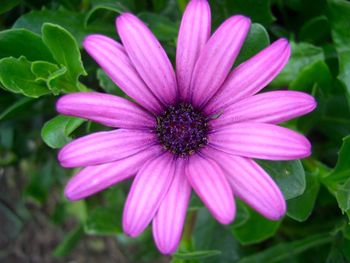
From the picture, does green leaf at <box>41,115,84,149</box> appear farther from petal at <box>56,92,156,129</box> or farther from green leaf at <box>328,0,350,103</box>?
green leaf at <box>328,0,350,103</box>

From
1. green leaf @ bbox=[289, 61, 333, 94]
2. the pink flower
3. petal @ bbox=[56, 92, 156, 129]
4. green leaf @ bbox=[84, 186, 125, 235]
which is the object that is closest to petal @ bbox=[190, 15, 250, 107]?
the pink flower

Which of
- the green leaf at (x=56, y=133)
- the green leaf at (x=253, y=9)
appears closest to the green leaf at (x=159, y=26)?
the green leaf at (x=253, y=9)

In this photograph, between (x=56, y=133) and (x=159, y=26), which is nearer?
(x=56, y=133)

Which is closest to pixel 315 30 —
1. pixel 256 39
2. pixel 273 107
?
pixel 256 39

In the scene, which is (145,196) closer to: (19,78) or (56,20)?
(19,78)

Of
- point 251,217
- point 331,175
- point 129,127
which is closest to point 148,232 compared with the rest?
point 251,217

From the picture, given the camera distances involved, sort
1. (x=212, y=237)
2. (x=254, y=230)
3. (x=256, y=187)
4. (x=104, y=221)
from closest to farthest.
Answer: (x=256, y=187)
(x=254, y=230)
(x=104, y=221)
(x=212, y=237)
